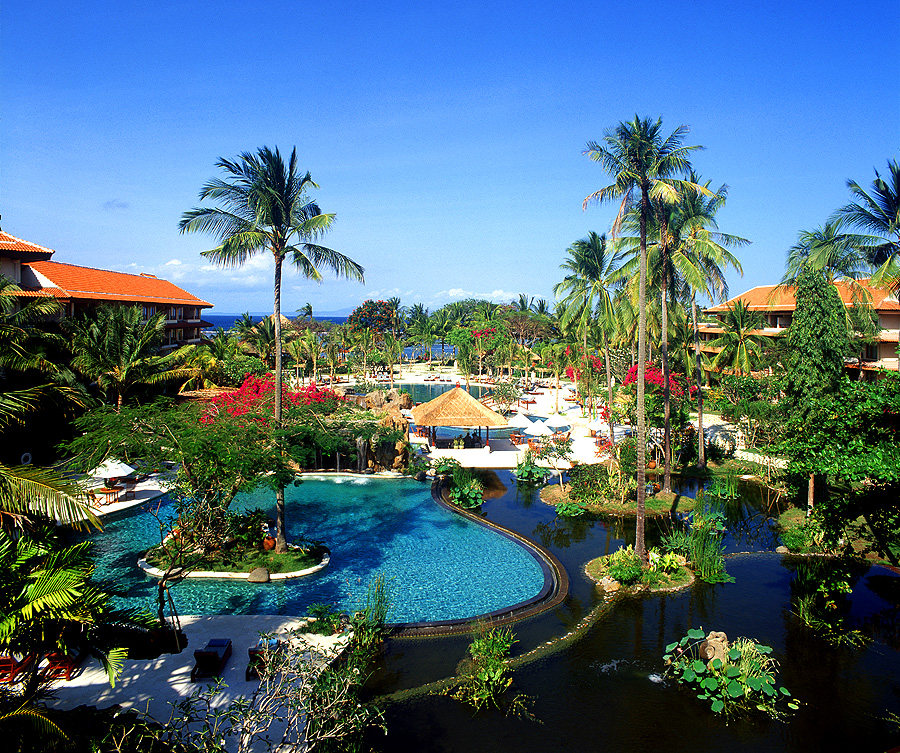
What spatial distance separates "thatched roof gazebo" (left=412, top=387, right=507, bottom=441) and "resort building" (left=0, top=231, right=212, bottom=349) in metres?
Answer: 18.5

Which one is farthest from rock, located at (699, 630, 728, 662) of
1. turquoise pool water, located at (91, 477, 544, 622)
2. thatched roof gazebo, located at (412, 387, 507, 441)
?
thatched roof gazebo, located at (412, 387, 507, 441)

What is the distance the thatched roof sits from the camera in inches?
1191

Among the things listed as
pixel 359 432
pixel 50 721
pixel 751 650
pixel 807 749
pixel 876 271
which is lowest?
pixel 807 749

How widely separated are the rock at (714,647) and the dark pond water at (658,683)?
3.20 feet

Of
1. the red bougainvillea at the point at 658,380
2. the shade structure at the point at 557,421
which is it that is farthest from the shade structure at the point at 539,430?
the red bougainvillea at the point at 658,380

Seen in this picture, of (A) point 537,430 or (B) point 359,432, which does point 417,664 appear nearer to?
(B) point 359,432

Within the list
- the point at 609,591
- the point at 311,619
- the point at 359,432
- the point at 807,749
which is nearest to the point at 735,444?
the point at 609,591

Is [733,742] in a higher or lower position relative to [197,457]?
lower

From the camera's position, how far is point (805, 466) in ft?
37.0

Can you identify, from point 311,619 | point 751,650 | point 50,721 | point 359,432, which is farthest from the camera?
point 359,432

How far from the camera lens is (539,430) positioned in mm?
36969

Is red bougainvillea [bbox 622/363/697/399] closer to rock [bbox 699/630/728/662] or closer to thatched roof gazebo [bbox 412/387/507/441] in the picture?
thatched roof gazebo [bbox 412/387/507/441]

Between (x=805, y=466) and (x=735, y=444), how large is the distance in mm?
21483

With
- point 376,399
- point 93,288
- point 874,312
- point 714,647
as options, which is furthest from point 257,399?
point 874,312
